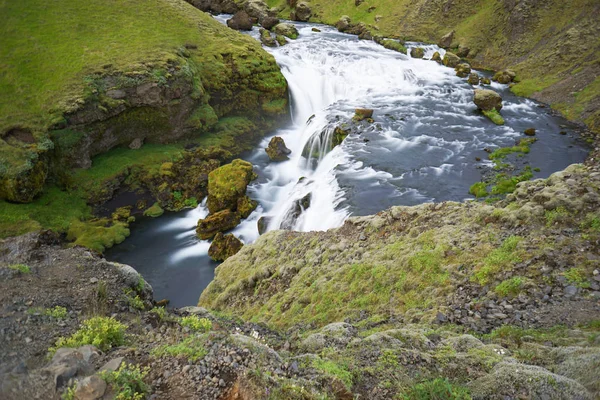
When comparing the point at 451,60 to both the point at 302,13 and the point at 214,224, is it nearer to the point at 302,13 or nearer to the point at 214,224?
the point at 302,13

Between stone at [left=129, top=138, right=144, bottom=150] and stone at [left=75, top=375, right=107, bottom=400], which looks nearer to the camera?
stone at [left=75, top=375, right=107, bottom=400]

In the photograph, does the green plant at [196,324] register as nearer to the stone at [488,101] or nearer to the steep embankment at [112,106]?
A: the steep embankment at [112,106]

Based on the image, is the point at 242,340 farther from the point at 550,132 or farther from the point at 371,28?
the point at 371,28

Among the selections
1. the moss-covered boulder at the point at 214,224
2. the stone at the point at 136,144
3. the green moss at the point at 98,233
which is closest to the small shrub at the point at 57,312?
the moss-covered boulder at the point at 214,224

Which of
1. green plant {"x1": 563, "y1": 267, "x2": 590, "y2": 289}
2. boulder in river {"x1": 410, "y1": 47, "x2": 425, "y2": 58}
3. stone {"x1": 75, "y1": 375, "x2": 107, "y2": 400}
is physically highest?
boulder in river {"x1": 410, "y1": 47, "x2": 425, "y2": 58}

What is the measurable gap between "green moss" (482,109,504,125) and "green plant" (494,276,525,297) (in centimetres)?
2757

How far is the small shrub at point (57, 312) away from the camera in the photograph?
25.1ft

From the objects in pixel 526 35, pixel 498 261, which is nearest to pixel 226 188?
pixel 498 261

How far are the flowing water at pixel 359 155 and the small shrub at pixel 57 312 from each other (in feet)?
40.5

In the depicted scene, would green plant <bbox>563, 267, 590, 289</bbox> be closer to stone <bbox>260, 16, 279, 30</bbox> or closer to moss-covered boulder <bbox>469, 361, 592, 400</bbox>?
moss-covered boulder <bbox>469, 361, 592, 400</bbox>

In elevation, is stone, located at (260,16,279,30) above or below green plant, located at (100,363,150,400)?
above

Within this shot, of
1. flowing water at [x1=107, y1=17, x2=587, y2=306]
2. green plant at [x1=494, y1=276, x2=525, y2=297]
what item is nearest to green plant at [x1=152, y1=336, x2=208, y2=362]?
green plant at [x1=494, y1=276, x2=525, y2=297]

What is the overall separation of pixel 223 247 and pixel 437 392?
1841 cm

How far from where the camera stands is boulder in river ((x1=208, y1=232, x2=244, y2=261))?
73.4 feet
